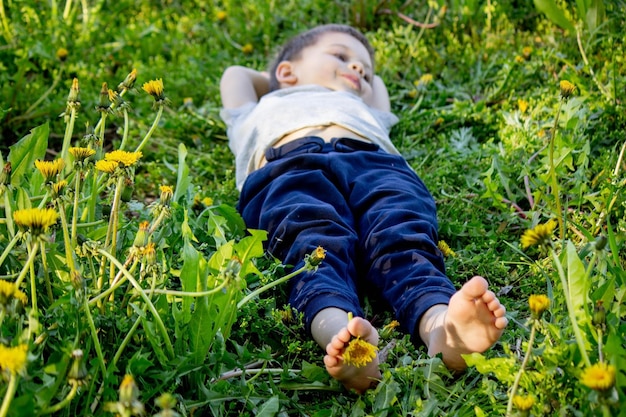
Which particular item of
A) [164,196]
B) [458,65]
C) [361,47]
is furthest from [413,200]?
[458,65]

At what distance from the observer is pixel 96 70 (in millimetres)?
3510

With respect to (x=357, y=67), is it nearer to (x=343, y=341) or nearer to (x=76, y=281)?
(x=343, y=341)

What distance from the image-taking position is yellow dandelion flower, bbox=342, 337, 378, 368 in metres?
1.52

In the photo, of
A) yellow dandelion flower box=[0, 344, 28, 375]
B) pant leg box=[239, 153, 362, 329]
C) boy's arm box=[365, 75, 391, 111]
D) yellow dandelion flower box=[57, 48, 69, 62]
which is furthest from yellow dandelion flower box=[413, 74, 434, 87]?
yellow dandelion flower box=[0, 344, 28, 375]

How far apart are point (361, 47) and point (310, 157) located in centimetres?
112

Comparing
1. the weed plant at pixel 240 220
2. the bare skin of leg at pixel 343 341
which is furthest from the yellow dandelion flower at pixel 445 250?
the bare skin of leg at pixel 343 341

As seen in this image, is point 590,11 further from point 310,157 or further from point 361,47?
point 310,157

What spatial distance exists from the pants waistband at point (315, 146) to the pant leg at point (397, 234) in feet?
0.19

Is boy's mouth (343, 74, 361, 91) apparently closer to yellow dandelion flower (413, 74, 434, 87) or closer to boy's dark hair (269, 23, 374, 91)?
boy's dark hair (269, 23, 374, 91)

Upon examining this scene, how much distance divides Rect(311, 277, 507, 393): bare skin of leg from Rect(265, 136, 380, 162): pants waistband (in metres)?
0.86

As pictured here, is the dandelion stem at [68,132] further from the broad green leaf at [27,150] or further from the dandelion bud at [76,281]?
the dandelion bud at [76,281]

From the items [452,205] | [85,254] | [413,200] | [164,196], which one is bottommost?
[452,205]

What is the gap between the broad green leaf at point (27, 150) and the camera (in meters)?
1.98

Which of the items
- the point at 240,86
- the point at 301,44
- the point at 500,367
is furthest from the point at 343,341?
the point at 301,44
